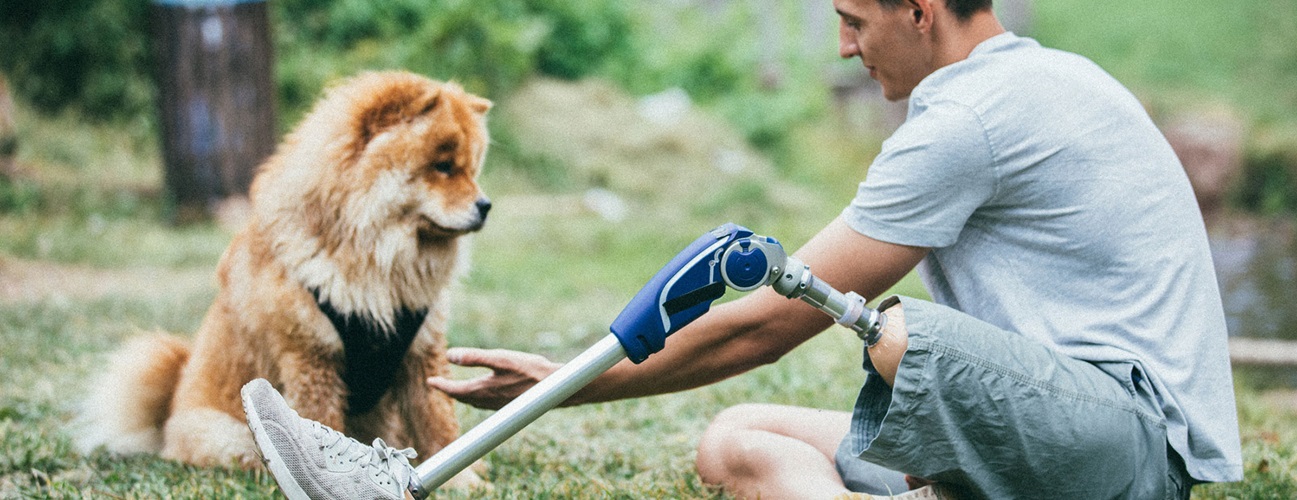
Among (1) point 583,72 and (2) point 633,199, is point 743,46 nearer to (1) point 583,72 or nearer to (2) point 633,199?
(1) point 583,72

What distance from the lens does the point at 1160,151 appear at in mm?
2143

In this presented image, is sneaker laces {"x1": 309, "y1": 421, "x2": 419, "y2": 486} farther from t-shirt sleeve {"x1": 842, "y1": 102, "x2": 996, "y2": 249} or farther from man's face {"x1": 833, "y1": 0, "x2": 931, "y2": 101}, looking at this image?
man's face {"x1": 833, "y1": 0, "x2": 931, "y2": 101}

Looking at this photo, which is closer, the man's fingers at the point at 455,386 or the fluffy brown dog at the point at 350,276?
the man's fingers at the point at 455,386

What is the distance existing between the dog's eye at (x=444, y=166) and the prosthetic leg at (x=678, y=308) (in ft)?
3.95

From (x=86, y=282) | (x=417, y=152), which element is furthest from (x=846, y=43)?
(x=86, y=282)

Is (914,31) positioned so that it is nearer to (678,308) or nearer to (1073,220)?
(1073,220)

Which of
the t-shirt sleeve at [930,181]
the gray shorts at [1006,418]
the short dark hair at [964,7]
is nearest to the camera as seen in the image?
the gray shorts at [1006,418]

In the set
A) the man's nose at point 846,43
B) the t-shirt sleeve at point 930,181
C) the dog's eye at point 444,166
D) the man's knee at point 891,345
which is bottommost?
the dog's eye at point 444,166

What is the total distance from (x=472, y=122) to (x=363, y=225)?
44cm

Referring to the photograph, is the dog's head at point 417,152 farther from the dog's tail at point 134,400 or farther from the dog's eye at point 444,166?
the dog's tail at point 134,400

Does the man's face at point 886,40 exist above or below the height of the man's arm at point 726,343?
above

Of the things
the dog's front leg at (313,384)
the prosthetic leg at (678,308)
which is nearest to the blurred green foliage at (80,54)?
the dog's front leg at (313,384)

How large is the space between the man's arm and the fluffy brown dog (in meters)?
0.67

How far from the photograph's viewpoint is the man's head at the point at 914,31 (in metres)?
2.21
